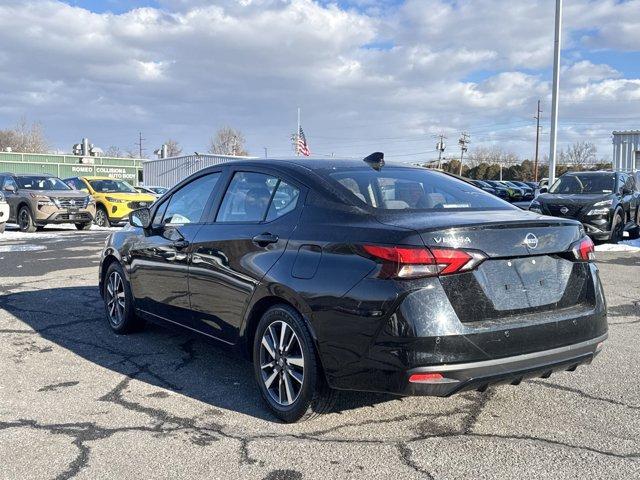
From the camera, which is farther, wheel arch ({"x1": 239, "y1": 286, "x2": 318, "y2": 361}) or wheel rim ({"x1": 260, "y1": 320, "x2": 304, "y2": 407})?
wheel rim ({"x1": 260, "y1": 320, "x2": 304, "y2": 407})

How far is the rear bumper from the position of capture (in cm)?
329

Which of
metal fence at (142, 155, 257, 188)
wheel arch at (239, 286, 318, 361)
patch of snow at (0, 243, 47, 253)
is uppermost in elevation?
metal fence at (142, 155, 257, 188)

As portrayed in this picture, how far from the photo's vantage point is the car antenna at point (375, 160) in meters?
4.61

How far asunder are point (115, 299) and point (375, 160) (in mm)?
3064

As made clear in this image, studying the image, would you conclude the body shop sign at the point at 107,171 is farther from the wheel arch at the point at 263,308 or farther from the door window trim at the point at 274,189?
the wheel arch at the point at 263,308

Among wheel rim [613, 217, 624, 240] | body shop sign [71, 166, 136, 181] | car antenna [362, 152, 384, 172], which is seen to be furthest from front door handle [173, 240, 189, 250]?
body shop sign [71, 166, 136, 181]

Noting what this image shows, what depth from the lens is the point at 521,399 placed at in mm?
4277

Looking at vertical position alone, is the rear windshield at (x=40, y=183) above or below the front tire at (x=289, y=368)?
above

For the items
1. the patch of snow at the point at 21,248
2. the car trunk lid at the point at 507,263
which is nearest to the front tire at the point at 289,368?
the car trunk lid at the point at 507,263

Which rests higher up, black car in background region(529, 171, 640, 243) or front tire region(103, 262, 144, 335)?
black car in background region(529, 171, 640, 243)

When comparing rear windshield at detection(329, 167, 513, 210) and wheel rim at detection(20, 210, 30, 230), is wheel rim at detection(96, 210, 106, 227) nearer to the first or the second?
wheel rim at detection(20, 210, 30, 230)

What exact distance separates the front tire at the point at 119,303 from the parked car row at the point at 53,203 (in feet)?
34.8

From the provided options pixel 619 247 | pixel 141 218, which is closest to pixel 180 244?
pixel 141 218

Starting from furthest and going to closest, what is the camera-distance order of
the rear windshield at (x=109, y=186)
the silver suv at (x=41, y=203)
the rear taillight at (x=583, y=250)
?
the rear windshield at (x=109, y=186) → the silver suv at (x=41, y=203) → the rear taillight at (x=583, y=250)
